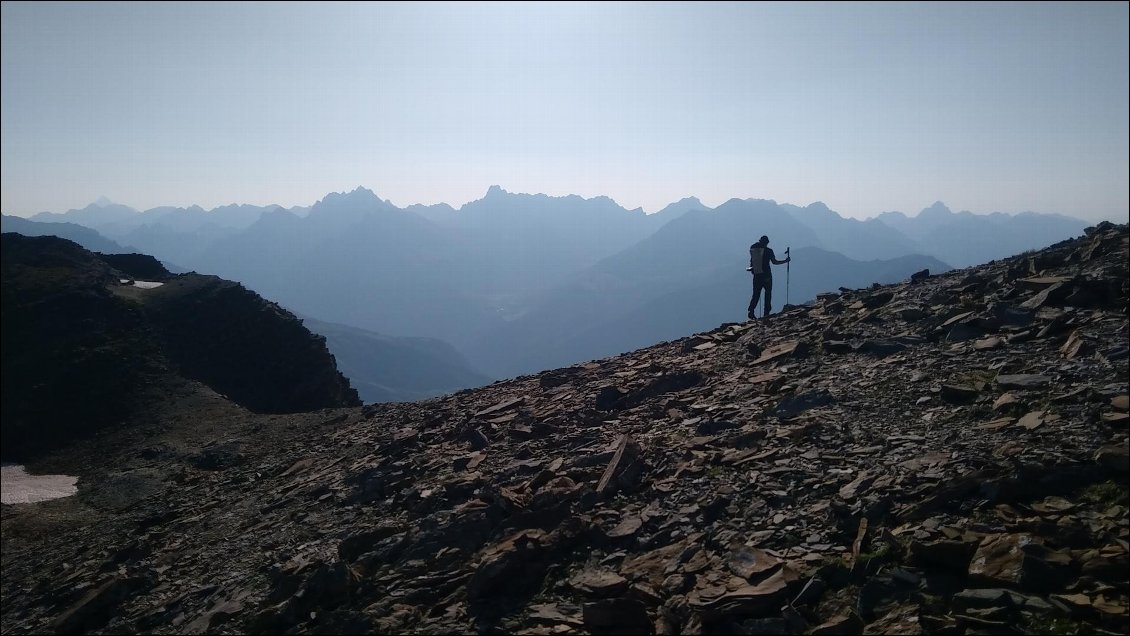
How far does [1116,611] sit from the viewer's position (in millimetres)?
5781

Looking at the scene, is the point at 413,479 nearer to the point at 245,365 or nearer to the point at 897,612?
the point at 897,612

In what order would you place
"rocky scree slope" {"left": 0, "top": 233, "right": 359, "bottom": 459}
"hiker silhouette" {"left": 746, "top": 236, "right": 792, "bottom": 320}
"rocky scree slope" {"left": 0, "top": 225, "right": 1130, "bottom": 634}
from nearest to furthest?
"rocky scree slope" {"left": 0, "top": 225, "right": 1130, "bottom": 634} → "hiker silhouette" {"left": 746, "top": 236, "right": 792, "bottom": 320} → "rocky scree slope" {"left": 0, "top": 233, "right": 359, "bottom": 459}

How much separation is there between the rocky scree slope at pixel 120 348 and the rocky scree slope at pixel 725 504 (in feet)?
62.9

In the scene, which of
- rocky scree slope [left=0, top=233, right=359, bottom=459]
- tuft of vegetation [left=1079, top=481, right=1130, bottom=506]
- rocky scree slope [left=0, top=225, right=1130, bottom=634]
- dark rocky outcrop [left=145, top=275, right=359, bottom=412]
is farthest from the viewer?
dark rocky outcrop [left=145, top=275, right=359, bottom=412]

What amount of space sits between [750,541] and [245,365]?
146 ft

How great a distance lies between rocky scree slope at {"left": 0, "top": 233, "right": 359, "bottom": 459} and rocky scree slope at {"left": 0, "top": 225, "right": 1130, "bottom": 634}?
62.9 ft

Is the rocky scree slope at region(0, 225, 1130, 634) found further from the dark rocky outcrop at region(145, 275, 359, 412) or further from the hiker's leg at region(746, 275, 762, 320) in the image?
the dark rocky outcrop at region(145, 275, 359, 412)

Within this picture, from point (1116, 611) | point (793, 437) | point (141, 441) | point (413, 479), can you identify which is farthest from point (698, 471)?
point (141, 441)

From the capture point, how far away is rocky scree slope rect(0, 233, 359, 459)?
117ft

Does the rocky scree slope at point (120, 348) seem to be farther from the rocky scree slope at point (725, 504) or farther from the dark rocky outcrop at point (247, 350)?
the rocky scree slope at point (725, 504)

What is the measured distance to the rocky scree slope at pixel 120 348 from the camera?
117 feet

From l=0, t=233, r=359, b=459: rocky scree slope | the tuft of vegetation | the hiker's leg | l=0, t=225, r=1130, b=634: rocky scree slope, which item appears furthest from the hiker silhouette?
l=0, t=233, r=359, b=459: rocky scree slope

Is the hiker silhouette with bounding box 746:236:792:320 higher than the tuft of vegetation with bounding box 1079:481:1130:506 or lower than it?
higher

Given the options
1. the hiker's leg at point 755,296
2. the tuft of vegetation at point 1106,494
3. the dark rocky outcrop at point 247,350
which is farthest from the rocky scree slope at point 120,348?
the tuft of vegetation at point 1106,494
